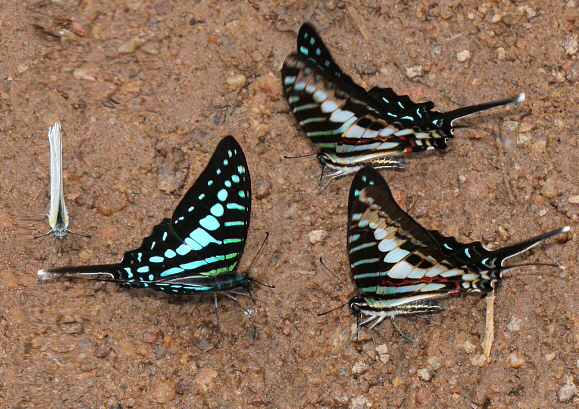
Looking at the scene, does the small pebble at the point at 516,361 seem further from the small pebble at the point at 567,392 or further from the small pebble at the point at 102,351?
the small pebble at the point at 102,351

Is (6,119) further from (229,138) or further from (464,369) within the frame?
(464,369)

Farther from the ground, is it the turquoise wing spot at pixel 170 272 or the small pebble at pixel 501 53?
the small pebble at pixel 501 53

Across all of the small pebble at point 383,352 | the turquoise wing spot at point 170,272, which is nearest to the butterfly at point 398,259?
the small pebble at point 383,352

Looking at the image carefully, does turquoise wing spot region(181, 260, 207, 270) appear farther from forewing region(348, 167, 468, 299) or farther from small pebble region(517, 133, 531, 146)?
small pebble region(517, 133, 531, 146)

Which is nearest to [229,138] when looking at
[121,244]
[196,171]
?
[196,171]

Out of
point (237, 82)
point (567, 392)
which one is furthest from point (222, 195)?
point (567, 392)

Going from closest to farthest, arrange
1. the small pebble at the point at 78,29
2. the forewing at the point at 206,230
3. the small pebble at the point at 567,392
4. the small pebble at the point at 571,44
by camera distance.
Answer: the small pebble at the point at 567,392 < the forewing at the point at 206,230 < the small pebble at the point at 571,44 < the small pebble at the point at 78,29
